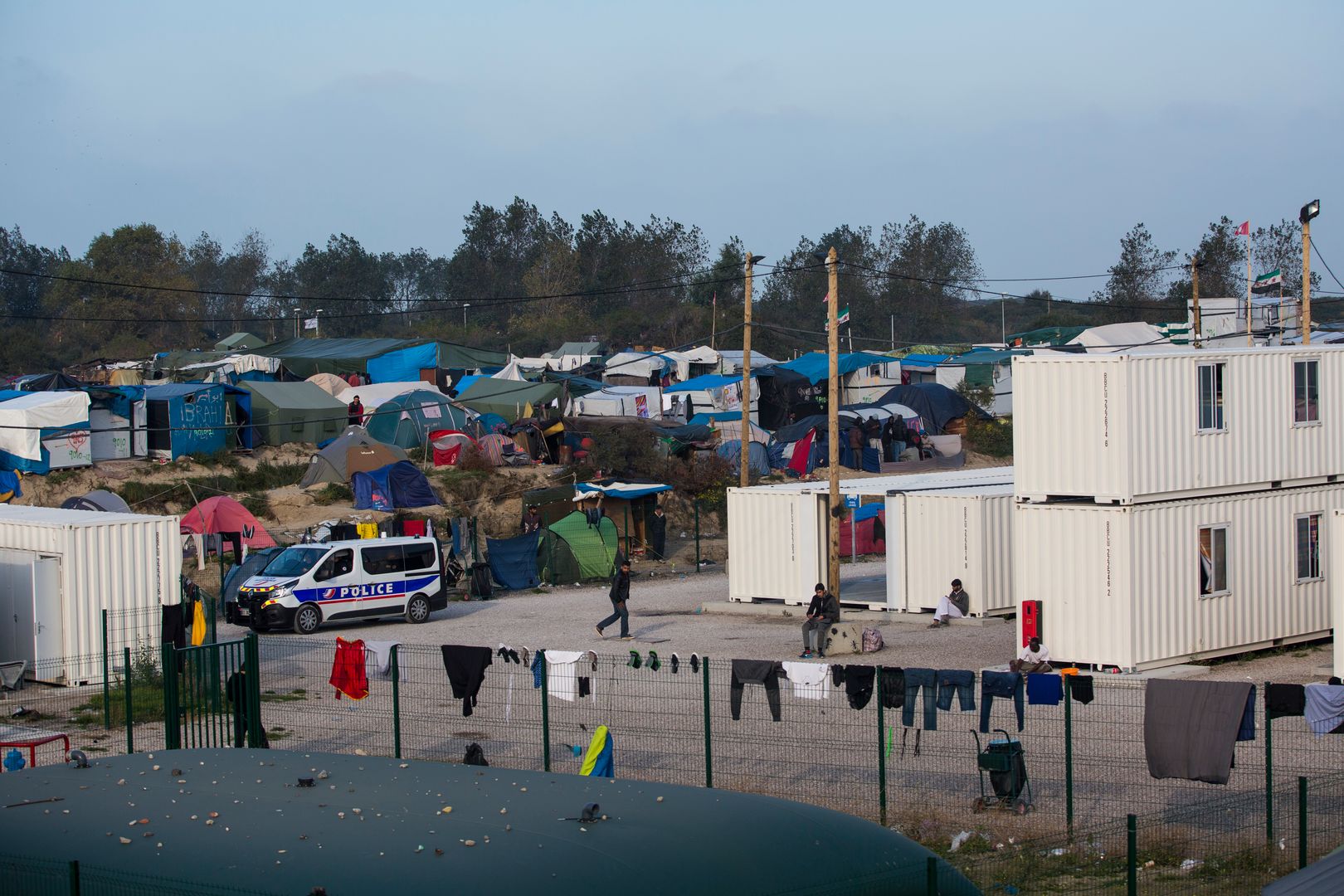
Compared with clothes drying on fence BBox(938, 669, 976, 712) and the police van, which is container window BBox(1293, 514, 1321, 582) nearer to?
clothes drying on fence BBox(938, 669, 976, 712)

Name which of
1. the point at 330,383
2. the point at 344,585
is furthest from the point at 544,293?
the point at 344,585

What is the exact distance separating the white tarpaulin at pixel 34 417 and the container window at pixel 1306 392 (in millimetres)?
30767

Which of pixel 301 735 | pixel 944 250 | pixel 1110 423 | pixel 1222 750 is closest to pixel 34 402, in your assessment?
pixel 301 735

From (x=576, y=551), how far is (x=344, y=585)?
7988mm

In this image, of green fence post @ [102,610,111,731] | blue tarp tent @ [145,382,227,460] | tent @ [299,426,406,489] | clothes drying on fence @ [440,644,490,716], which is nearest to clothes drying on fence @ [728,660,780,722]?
clothes drying on fence @ [440,644,490,716]

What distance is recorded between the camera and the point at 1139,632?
17.9 meters

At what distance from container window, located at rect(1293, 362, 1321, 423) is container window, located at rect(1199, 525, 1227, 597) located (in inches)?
102

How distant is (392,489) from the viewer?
36.8 metres

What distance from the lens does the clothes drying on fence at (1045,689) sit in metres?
11.8

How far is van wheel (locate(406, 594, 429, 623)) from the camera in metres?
25.5

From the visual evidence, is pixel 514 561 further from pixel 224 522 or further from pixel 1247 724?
pixel 1247 724

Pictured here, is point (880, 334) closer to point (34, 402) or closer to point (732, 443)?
point (732, 443)

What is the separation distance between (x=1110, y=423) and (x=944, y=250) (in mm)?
111112

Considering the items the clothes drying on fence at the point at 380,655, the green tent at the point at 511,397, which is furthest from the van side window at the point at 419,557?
the green tent at the point at 511,397
